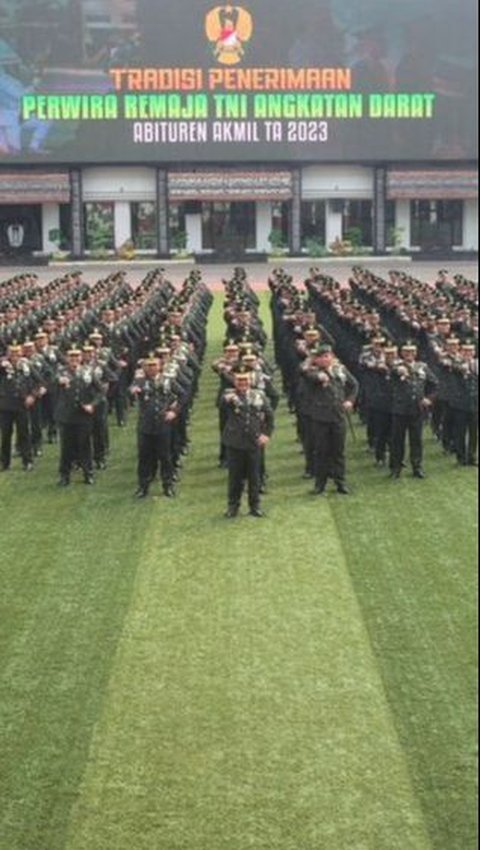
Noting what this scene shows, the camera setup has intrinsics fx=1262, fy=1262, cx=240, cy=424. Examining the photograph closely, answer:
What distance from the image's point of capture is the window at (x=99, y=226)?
157 inches

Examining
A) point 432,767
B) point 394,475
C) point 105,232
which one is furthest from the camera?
point 394,475

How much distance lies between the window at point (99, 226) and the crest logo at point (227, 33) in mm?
1517

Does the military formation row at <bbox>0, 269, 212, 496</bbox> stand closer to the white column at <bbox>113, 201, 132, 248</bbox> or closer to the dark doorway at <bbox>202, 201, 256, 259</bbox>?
the dark doorway at <bbox>202, 201, 256, 259</bbox>

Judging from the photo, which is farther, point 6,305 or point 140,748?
point 6,305

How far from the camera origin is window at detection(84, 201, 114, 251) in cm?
399

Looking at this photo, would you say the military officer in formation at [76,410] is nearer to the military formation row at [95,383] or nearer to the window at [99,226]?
the military formation row at [95,383]

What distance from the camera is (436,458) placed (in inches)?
574

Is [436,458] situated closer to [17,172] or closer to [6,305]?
[6,305]

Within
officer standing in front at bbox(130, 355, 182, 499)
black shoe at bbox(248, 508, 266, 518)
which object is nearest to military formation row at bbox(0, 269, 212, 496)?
officer standing in front at bbox(130, 355, 182, 499)

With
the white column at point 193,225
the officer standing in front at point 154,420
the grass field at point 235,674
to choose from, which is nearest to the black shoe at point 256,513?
the grass field at point 235,674

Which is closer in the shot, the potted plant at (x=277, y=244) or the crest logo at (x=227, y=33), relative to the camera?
the crest logo at (x=227, y=33)

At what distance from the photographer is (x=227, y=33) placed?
82.6 inches

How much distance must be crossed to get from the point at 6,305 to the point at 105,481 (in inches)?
354

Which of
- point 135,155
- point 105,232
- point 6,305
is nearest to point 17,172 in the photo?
point 135,155
